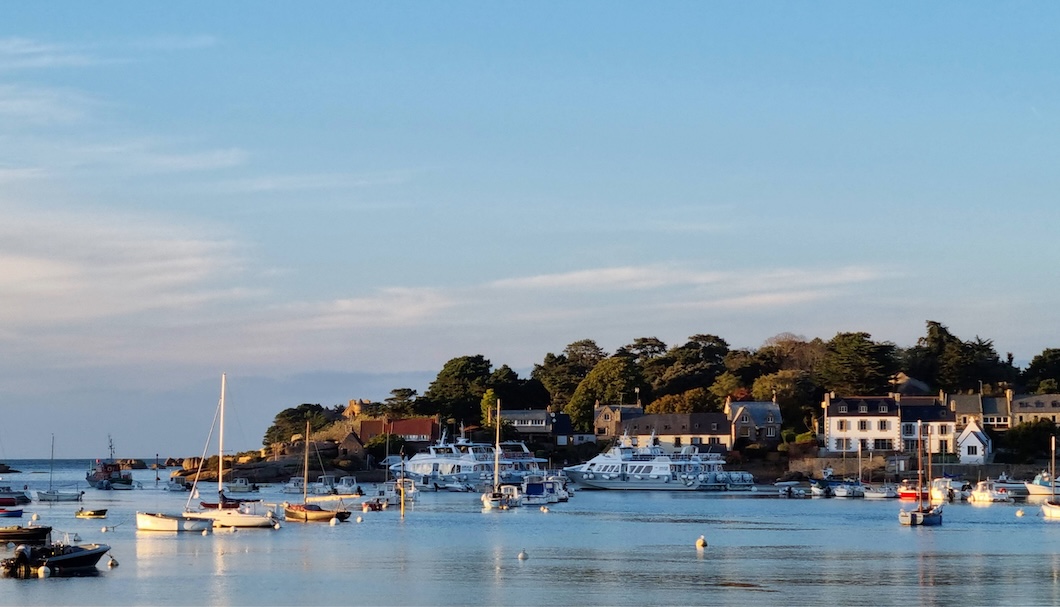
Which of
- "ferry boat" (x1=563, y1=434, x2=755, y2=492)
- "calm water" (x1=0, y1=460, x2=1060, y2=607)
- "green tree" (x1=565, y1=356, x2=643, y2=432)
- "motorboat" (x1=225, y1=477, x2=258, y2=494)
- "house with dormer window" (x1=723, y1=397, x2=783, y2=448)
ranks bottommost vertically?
"calm water" (x1=0, y1=460, x2=1060, y2=607)

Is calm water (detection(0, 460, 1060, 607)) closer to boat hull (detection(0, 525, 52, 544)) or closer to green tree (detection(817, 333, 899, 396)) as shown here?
boat hull (detection(0, 525, 52, 544))

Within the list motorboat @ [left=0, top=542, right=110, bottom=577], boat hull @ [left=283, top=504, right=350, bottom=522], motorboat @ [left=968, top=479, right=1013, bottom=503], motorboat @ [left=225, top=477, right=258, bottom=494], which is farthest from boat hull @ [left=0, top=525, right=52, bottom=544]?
motorboat @ [left=968, top=479, right=1013, bottom=503]

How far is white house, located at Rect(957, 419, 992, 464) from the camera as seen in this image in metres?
117

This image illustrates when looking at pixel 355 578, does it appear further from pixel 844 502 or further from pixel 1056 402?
pixel 1056 402

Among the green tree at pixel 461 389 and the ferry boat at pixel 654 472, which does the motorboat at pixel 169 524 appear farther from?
the green tree at pixel 461 389

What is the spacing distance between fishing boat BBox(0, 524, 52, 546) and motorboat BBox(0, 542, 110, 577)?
5.72 meters

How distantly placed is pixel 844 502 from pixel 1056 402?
1351 inches

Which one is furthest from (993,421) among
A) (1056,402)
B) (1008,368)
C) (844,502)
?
(844,502)

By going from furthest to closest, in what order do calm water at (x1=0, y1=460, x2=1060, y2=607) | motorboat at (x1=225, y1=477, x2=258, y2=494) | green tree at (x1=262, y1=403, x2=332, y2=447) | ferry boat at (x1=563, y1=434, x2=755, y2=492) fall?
green tree at (x1=262, y1=403, x2=332, y2=447), ferry boat at (x1=563, y1=434, x2=755, y2=492), motorboat at (x1=225, y1=477, x2=258, y2=494), calm water at (x1=0, y1=460, x2=1060, y2=607)

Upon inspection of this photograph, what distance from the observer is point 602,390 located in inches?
5674

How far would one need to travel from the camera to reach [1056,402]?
4786 inches

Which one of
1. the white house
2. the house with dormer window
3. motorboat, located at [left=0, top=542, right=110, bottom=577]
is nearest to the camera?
motorboat, located at [left=0, top=542, right=110, bottom=577]

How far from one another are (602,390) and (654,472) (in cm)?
2918

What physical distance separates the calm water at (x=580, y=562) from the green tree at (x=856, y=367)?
48.9 metres
